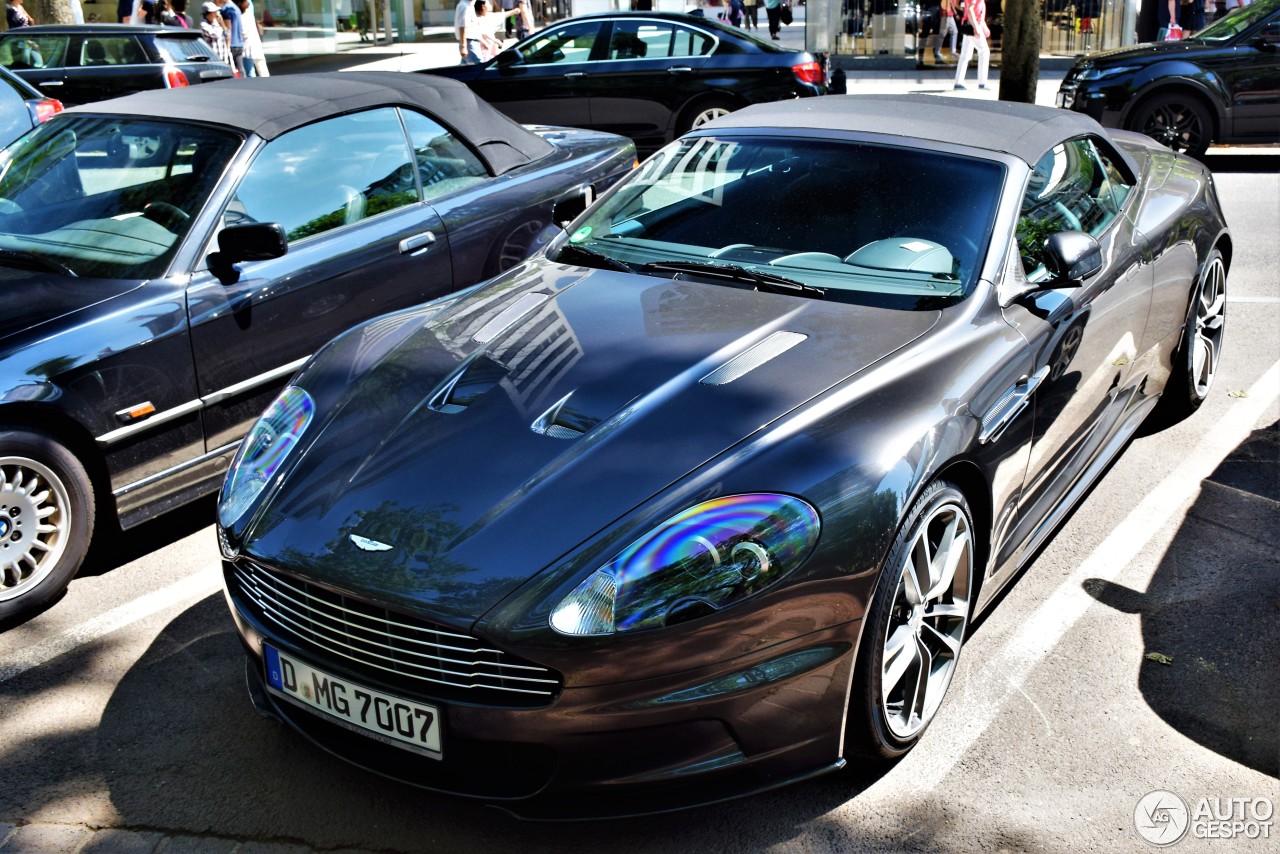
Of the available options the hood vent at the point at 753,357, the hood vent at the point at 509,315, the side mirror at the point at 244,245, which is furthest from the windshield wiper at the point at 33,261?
the hood vent at the point at 753,357

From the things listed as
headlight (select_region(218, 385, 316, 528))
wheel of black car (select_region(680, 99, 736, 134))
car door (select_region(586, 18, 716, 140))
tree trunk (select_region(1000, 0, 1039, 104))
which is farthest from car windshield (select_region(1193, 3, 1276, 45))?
headlight (select_region(218, 385, 316, 528))

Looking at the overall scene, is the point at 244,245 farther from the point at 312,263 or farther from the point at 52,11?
the point at 52,11

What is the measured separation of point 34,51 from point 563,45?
5.96m

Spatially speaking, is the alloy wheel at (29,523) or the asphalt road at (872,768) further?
the alloy wheel at (29,523)

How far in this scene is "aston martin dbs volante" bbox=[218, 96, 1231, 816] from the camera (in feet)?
8.88

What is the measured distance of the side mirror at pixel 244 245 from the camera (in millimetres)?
4535

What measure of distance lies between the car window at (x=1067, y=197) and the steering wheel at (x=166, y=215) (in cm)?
306

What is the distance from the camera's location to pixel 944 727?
3.48 m

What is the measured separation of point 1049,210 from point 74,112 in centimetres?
412

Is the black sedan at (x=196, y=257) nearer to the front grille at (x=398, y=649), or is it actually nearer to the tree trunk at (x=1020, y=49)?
the front grille at (x=398, y=649)

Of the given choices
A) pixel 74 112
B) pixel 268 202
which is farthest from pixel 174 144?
pixel 74 112

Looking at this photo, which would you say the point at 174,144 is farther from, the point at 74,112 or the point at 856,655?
the point at 856,655

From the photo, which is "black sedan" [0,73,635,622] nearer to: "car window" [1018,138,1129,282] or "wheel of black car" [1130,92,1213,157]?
"car window" [1018,138,1129,282]

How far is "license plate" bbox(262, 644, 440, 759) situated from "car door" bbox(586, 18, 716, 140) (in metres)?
10.5
